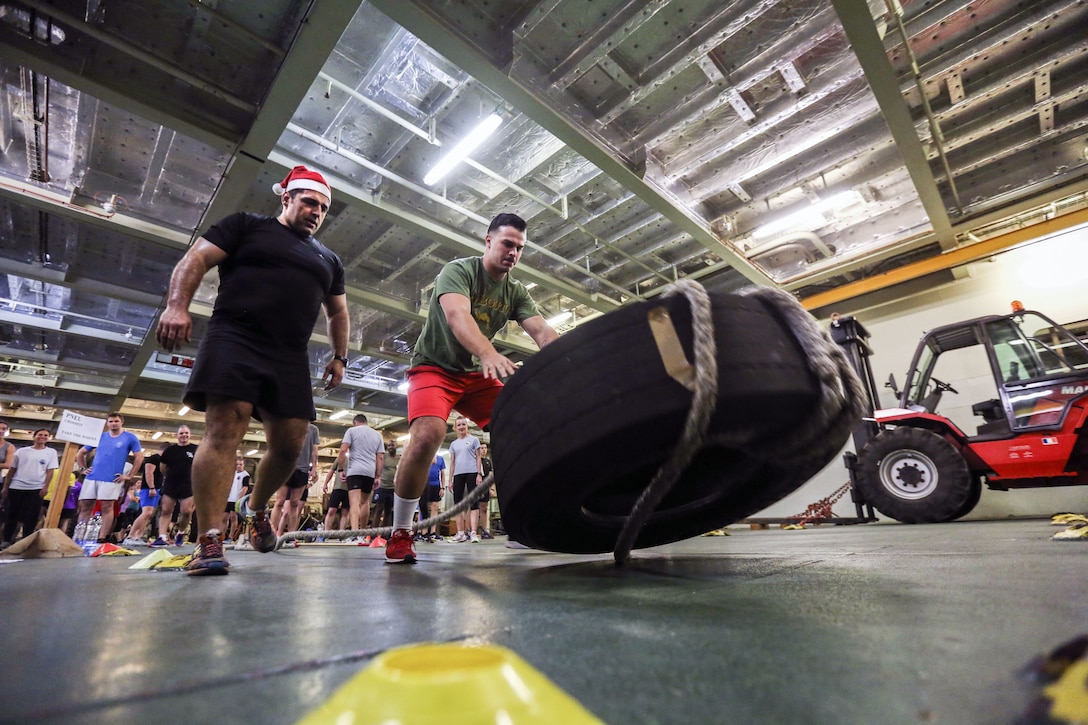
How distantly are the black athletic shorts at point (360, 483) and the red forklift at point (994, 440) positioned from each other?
17.0 ft

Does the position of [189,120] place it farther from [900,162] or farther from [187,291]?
[900,162]

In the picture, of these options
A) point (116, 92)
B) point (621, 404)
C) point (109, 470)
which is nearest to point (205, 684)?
point (621, 404)

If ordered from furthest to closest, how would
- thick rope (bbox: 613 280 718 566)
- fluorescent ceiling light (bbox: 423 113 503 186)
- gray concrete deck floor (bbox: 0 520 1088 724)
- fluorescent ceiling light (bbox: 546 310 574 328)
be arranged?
fluorescent ceiling light (bbox: 546 310 574 328), fluorescent ceiling light (bbox: 423 113 503 186), thick rope (bbox: 613 280 718 566), gray concrete deck floor (bbox: 0 520 1088 724)

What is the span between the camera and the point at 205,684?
0.46m

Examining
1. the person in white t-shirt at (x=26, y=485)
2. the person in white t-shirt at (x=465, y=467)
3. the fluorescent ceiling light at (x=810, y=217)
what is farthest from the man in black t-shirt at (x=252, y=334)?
the person in white t-shirt at (x=26, y=485)

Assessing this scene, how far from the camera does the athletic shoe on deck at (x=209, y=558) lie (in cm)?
158

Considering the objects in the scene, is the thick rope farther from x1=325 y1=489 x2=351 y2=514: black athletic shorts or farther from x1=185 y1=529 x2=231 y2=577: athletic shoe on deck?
x1=325 y1=489 x2=351 y2=514: black athletic shorts

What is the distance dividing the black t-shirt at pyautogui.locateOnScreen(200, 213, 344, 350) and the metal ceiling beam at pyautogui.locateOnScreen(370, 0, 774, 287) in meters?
1.94

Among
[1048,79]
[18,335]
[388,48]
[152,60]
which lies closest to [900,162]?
[1048,79]

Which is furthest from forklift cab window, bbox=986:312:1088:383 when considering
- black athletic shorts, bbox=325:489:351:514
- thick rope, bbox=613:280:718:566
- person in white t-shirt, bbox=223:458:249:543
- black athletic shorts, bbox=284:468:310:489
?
person in white t-shirt, bbox=223:458:249:543

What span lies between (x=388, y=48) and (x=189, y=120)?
5.45 ft

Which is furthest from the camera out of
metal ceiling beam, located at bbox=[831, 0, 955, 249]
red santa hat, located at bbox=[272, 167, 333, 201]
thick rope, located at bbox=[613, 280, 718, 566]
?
metal ceiling beam, located at bbox=[831, 0, 955, 249]

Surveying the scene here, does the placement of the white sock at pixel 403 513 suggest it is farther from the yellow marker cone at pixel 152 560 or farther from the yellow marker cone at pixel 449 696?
the yellow marker cone at pixel 449 696

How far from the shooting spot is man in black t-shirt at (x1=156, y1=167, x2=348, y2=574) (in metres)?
1.74
